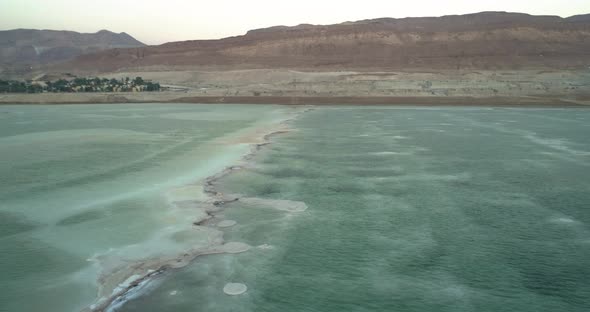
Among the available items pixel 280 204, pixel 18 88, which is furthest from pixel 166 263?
pixel 18 88

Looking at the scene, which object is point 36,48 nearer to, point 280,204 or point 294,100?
point 294,100

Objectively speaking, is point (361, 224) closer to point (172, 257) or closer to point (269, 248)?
point (269, 248)

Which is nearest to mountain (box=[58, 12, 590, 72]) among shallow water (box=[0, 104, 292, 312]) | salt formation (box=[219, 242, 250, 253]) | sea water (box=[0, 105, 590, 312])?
shallow water (box=[0, 104, 292, 312])

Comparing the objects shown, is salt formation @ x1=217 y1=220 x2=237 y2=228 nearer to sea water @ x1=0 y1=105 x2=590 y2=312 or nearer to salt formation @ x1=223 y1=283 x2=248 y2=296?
sea water @ x1=0 y1=105 x2=590 y2=312

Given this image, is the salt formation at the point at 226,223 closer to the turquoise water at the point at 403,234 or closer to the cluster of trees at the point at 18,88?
the turquoise water at the point at 403,234

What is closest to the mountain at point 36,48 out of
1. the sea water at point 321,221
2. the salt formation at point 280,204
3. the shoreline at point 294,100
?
the shoreline at point 294,100

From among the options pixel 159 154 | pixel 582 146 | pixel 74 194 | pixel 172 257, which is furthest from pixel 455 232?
pixel 582 146
